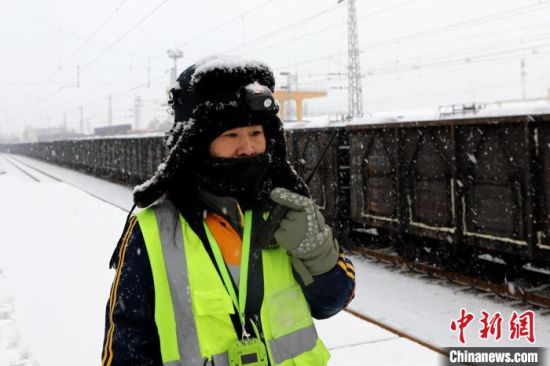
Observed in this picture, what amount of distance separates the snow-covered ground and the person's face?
2658 millimetres

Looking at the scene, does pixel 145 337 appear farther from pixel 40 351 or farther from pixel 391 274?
pixel 391 274

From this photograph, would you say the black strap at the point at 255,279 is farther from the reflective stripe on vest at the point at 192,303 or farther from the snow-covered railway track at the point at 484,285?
the snow-covered railway track at the point at 484,285

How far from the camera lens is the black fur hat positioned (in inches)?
75.7

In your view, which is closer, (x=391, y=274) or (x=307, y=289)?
(x=307, y=289)

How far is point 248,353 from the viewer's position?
68.4 inches

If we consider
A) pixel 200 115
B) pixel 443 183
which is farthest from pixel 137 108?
pixel 200 115

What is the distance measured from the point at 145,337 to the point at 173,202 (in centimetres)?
48

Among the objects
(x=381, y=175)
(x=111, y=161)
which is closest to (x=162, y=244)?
(x=381, y=175)

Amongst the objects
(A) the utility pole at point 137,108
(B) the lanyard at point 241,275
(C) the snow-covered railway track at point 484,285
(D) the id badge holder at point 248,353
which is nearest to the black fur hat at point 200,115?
(B) the lanyard at point 241,275

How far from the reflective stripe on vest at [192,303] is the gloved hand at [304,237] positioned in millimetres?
104

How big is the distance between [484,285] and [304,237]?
277 inches

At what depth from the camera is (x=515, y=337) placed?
617 centimetres

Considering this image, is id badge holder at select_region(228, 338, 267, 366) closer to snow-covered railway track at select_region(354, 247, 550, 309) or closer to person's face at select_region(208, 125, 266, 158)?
person's face at select_region(208, 125, 266, 158)

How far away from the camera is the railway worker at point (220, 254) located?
174 cm
